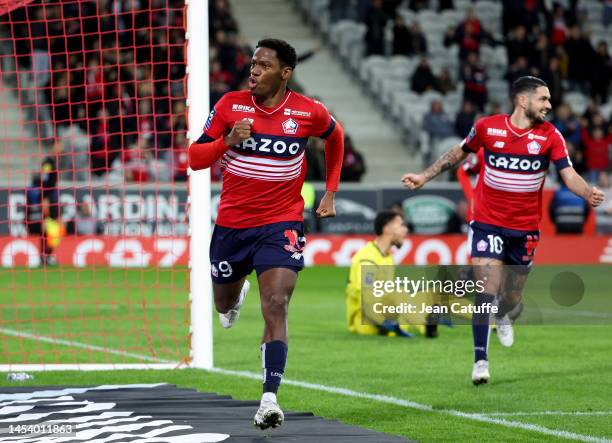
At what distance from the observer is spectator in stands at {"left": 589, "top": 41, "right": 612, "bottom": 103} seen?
29.7m

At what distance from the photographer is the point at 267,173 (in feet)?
24.7

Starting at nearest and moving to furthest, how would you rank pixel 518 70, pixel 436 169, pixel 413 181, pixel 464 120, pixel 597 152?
1. pixel 413 181
2. pixel 436 169
3. pixel 597 152
4. pixel 464 120
5. pixel 518 70

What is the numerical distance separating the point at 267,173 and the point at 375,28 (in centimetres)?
2278

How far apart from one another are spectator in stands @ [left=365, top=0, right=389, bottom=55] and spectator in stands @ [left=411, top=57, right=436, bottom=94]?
60.1 inches

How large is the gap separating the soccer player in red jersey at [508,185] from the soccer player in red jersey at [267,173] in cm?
201

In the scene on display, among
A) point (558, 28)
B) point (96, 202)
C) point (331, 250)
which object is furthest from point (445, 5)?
point (96, 202)

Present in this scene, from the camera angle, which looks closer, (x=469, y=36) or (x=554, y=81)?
(x=554, y=81)

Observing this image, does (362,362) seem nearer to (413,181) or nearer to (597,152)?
(413,181)

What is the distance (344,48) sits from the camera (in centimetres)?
3108

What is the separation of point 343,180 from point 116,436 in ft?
62.9

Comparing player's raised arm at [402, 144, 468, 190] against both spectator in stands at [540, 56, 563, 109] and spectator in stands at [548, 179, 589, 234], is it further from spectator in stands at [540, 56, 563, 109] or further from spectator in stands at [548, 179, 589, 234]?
spectator in stands at [540, 56, 563, 109]

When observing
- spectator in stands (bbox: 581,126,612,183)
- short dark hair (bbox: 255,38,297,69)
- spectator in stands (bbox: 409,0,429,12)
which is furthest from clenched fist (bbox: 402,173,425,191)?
spectator in stands (bbox: 409,0,429,12)

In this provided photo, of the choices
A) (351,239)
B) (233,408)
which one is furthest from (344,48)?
(233,408)

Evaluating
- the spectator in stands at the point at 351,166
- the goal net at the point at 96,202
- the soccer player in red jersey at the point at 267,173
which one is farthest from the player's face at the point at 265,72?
the spectator in stands at the point at 351,166
